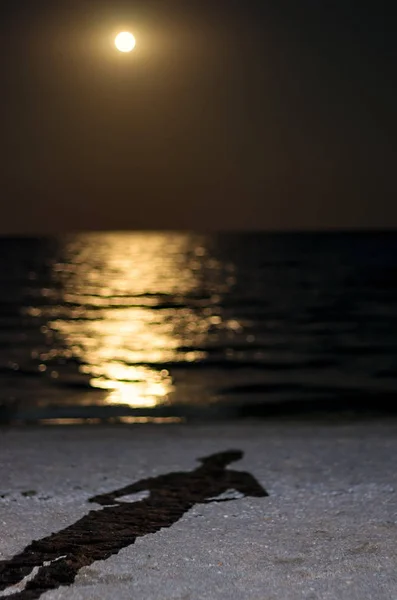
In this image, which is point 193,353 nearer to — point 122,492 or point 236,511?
A: point 122,492

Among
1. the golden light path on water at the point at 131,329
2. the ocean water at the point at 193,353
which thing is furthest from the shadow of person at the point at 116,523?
the golden light path on water at the point at 131,329

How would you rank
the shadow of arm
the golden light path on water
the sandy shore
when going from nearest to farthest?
the sandy shore < the shadow of arm < the golden light path on water

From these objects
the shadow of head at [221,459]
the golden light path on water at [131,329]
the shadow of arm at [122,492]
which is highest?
the shadow of arm at [122,492]

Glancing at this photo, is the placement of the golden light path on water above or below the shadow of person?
below

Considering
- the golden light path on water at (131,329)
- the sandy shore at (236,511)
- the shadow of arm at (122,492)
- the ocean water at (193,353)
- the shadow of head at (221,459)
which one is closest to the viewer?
the sandy shore at (236,511)

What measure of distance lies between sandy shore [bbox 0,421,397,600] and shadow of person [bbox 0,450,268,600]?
65mm

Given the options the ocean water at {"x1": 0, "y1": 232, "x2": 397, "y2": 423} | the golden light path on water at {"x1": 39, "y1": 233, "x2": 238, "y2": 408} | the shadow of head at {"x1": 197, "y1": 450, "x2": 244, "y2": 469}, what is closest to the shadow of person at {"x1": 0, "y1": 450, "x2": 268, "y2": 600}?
the shadow of head at {"x1": 197, "y1": 450, "x2": 244, "y2": 469}

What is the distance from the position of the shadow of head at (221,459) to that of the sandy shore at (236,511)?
0.07 metres

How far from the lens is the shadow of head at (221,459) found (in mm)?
5664

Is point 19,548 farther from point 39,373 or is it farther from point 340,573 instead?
point 39,373

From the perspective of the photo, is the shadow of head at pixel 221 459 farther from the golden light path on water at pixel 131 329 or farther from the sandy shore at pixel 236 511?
A: the golden light path on water at pixel 131 329

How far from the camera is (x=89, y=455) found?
19.7 ft

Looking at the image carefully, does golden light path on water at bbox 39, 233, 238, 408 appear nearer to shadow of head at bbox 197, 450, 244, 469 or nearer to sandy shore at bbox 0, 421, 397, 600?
sandy shore at bbox 0, 421, 397, 600

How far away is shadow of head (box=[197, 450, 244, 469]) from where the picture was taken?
5.66 m
